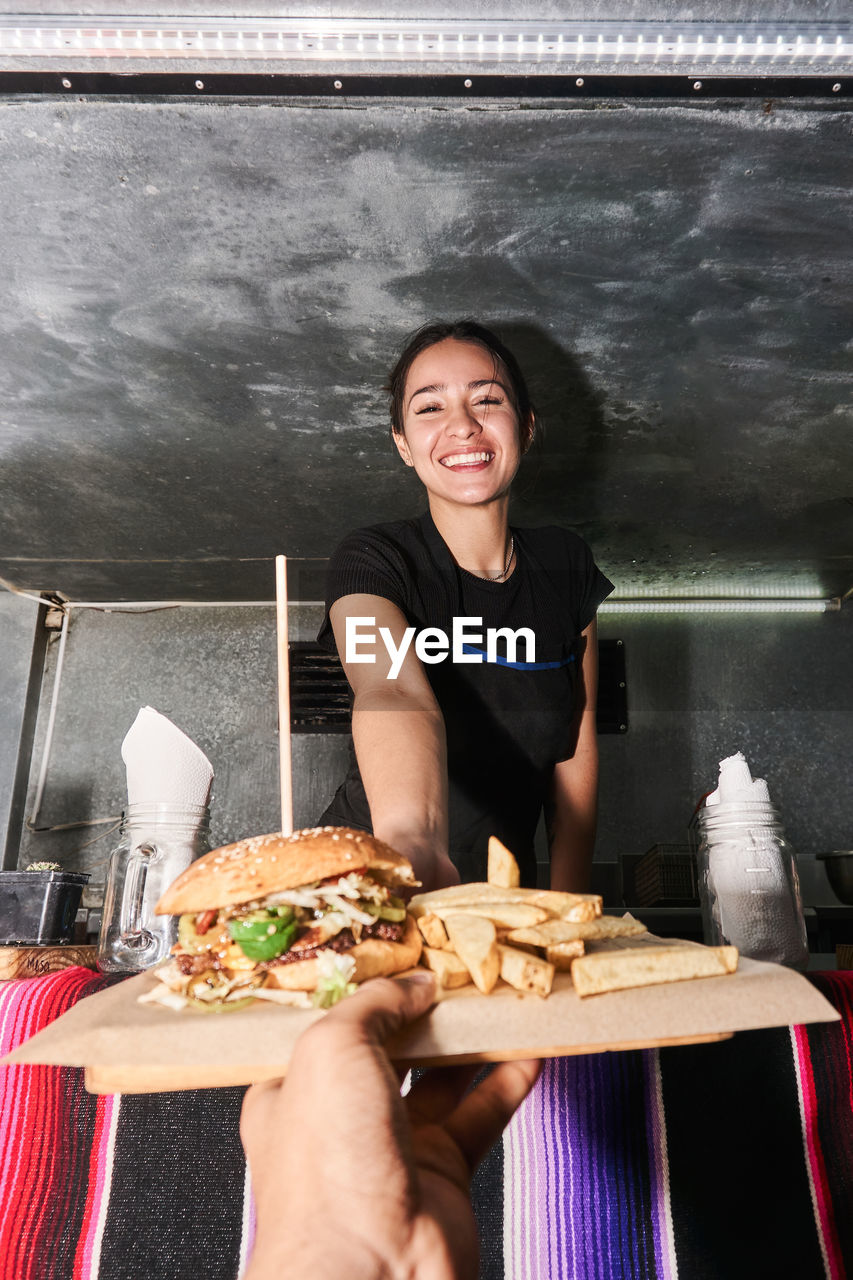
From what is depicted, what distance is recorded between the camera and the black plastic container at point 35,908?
6.71 feet

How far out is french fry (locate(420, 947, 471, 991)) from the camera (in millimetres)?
1148

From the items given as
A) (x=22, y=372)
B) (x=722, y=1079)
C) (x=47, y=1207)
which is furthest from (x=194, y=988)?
(x=22, y=372)

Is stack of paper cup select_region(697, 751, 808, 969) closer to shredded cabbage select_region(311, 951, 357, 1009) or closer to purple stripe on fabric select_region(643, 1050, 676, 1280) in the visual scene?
purple stripe on fabric select_region(643, 1050, 676, 1280)

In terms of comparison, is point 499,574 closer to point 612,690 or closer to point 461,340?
point 461,340

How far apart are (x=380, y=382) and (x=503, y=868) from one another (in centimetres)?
218

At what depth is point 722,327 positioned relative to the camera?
2781mm

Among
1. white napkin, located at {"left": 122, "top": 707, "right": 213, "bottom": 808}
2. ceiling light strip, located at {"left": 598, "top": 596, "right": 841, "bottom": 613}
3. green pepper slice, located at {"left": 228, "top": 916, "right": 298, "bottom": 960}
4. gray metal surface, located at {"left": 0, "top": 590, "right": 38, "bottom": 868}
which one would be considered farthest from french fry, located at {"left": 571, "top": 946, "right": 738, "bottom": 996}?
gray metal surface, located at {"left": 0, "top": 590, "right": 38, "bottom": 868}

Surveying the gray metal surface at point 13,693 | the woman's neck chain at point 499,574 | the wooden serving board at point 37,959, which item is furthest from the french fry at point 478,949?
the gray metal surface at point 13,693

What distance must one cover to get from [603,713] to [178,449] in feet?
9.59

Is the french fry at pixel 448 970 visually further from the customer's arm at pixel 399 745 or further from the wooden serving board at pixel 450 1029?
the customer's arm at pixel 399 745

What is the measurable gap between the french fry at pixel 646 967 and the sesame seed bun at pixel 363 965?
0.86ft

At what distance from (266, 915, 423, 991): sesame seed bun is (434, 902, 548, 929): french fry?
0.08 metres

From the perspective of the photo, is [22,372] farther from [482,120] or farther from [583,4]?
[583,4]

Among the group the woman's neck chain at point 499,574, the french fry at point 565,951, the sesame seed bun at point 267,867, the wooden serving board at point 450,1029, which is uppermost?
the woman's neck chain at point 499,574
